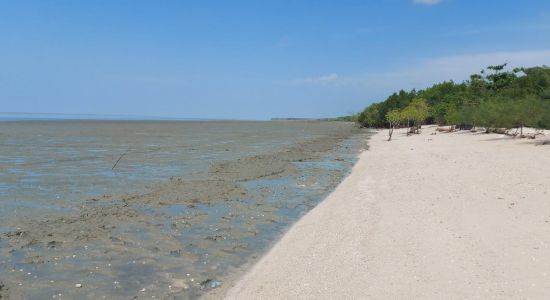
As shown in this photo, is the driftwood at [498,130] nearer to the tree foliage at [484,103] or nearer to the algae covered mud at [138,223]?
the tree foliage at [484,103]

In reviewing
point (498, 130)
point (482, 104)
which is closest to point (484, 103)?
point (482, 104)

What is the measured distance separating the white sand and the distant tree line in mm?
27685

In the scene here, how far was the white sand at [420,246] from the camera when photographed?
7.96 metres

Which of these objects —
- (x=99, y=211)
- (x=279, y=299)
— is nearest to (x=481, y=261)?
(x=279, y=299)

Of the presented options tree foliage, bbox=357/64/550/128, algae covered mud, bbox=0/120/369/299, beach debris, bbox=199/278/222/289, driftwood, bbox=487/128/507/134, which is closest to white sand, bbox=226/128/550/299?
beach debris, bbox=199/278/222/289

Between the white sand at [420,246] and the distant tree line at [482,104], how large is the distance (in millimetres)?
27685

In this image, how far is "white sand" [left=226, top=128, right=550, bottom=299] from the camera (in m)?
7.96

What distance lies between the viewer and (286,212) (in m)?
16.1

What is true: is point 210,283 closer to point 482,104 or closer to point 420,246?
point 420,246

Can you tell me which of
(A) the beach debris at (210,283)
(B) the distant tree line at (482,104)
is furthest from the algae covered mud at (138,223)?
(B) the distant tree line at (482,104)

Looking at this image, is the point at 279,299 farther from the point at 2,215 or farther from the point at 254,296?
the point at 2,215

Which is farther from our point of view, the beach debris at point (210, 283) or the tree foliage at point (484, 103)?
the tree foliage at point (484, 103)

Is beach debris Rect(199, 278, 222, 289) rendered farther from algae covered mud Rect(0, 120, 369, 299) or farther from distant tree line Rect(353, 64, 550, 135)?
distant tree line Rect(353, 64, 550, 135)

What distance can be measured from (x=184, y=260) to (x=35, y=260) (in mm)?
3398
